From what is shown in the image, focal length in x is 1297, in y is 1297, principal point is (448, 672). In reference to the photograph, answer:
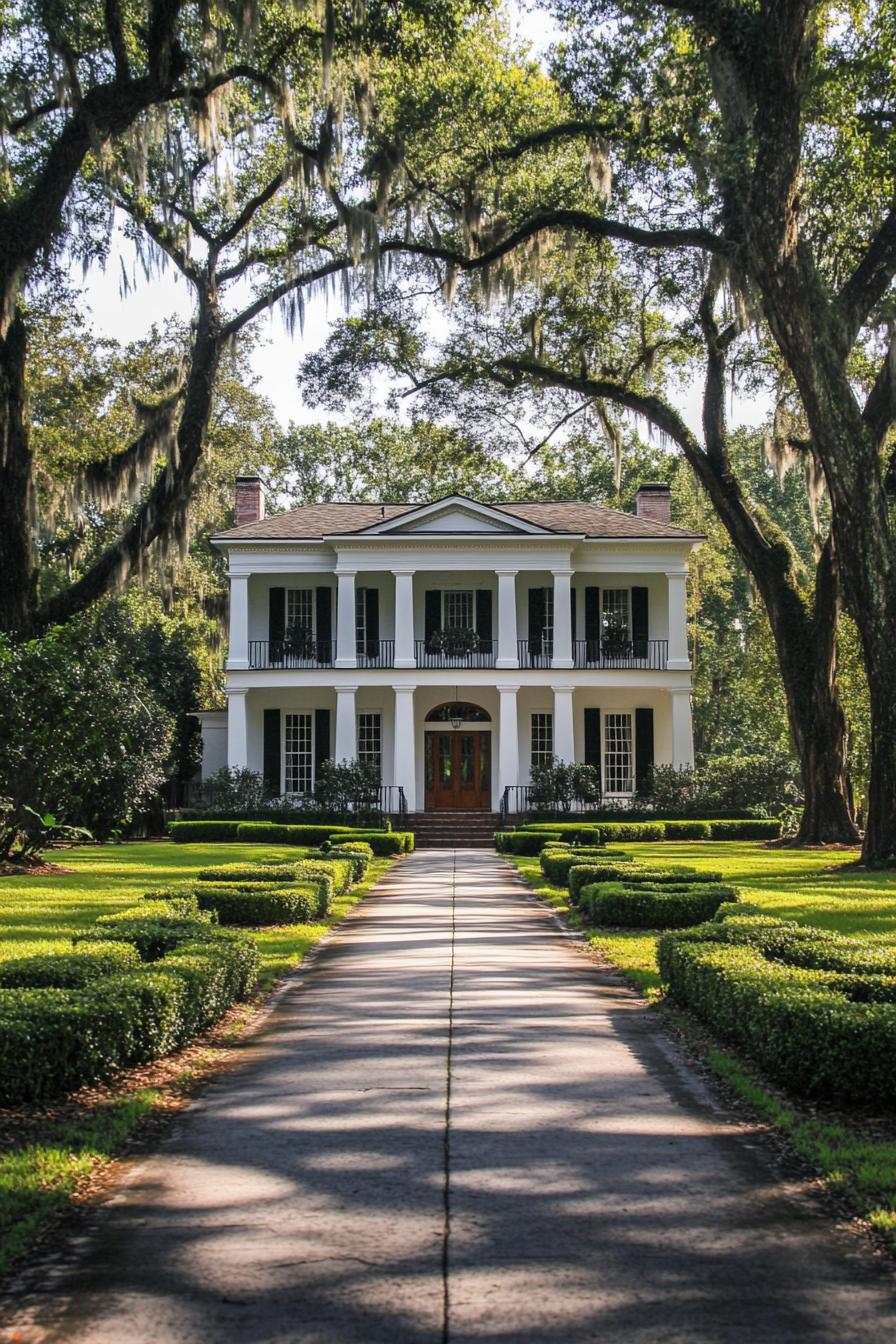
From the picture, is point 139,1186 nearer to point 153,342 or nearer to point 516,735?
point 516,735

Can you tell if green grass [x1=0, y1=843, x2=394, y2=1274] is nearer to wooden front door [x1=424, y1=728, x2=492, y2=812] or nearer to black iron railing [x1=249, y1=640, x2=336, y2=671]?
black iron railing [x1=249, y1=640, x2=336, y2=671]

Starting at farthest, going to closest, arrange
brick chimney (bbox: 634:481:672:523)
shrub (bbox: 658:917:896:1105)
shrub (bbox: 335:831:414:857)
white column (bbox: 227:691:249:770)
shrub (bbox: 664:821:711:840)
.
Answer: brick chimney (bbox: 634:481:672:523) → white column (bbox: 227:691:249:770) → shrub (bbox: 664:821:711:840) → shrub (bbox: 335:831:414:857) → shrub (bbox: 658:917:896:1105)

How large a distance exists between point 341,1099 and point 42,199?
14815mm

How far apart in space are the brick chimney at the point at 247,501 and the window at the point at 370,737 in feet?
21.9

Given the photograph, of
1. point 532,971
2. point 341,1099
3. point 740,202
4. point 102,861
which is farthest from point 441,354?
point 341,1099

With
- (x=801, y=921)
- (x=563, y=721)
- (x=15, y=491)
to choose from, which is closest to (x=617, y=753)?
(x=563, y=721)

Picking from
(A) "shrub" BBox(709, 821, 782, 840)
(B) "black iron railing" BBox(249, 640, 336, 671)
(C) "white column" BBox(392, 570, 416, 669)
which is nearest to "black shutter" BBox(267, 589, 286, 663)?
(B) "black iron railing" BBox(249, 640, 336, 671)

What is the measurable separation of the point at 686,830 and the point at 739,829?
1238 millimetres

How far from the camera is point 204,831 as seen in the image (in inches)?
1072

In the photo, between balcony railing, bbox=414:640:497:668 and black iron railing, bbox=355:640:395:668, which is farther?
black iron railing, bbox=355:640:395:668

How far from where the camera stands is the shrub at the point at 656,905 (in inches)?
459

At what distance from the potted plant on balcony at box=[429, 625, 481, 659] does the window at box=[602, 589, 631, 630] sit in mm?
3705

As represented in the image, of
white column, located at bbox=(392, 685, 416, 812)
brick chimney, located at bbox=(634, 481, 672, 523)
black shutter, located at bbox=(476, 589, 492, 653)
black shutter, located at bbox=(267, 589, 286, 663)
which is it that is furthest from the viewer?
brick chimney, located at bbox=(634, 481, 672, 523)

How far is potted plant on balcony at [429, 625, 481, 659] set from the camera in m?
33.7
